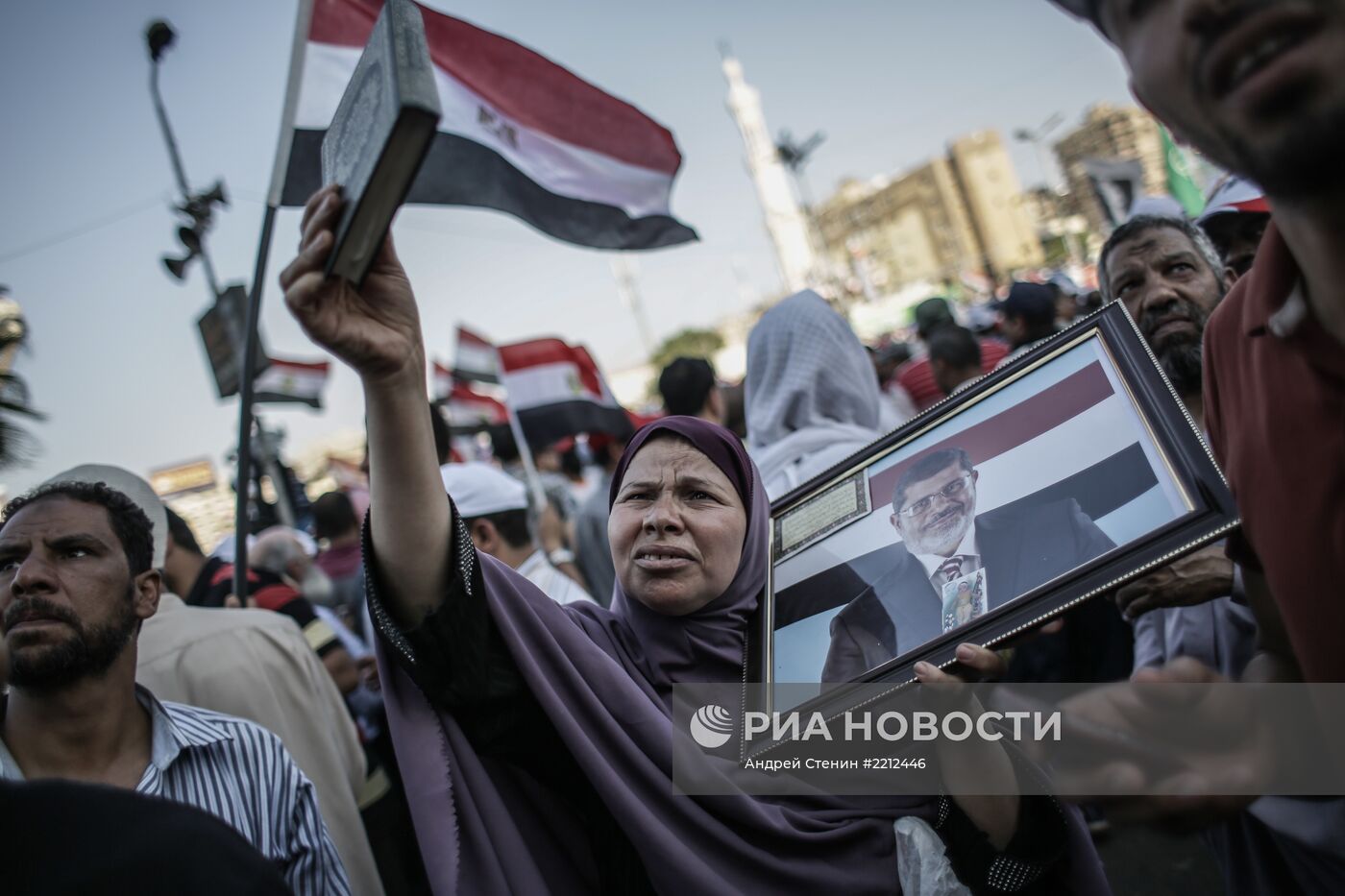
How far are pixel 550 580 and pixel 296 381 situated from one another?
24.4ft

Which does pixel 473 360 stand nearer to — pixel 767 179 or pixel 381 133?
pixel 381 133

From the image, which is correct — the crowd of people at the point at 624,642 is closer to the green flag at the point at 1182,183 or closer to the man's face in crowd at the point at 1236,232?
the man's face in crowd at the point at 1236,232

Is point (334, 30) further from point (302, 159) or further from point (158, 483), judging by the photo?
point (158, 483)

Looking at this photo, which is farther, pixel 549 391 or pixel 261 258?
pixel 549 391

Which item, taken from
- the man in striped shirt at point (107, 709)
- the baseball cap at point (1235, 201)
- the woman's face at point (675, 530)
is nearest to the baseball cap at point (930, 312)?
the baseball cap at point (1235, 201)

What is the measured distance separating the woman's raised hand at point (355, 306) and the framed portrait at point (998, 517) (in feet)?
2.81

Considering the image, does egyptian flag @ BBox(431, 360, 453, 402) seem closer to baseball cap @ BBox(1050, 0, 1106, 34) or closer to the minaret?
baseball cap @ BBox(1050, 0, 1106, 34)

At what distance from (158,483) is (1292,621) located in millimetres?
70939

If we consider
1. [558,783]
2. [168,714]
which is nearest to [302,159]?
[168,714]

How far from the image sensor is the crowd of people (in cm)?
89

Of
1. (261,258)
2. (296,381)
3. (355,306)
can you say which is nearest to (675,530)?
(355,306)

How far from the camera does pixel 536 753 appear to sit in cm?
159

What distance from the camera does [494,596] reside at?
5.09 feet

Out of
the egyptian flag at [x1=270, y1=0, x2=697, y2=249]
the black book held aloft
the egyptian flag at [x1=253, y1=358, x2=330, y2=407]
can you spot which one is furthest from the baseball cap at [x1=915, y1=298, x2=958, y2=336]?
the egyptian flag at [x1=253, y1=358, x2=330, y2=407]
